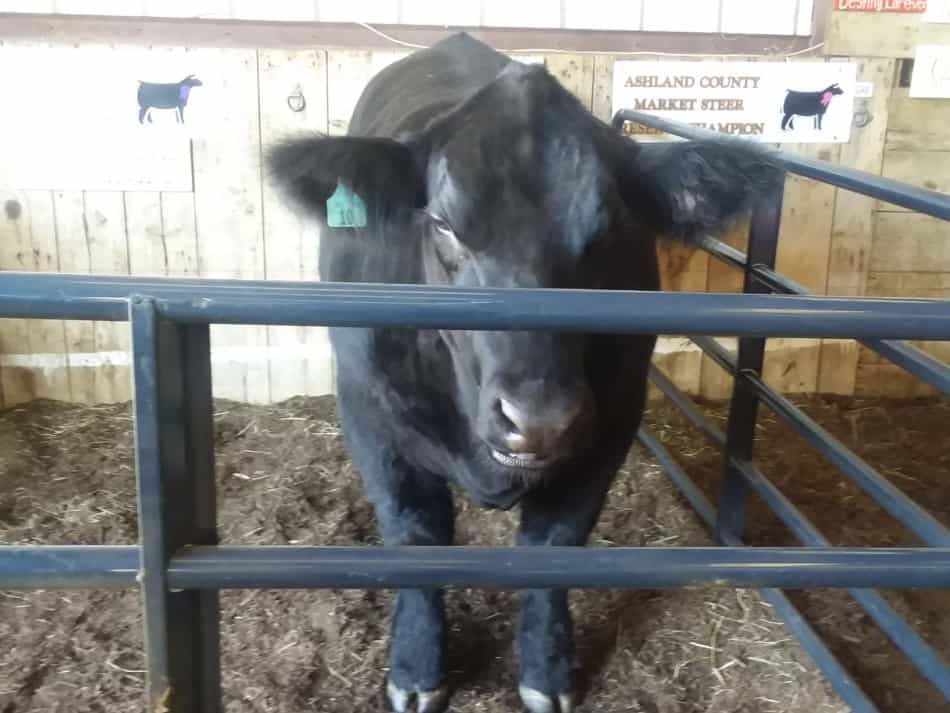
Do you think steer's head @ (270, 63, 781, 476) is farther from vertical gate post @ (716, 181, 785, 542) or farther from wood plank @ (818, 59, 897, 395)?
wood plank @ (818, 59, 897, 395)

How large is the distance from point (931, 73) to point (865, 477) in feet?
7.67

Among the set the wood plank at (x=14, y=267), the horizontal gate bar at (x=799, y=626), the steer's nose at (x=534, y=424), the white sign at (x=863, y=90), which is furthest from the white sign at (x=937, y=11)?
the wood plank at (x=14, y=267)

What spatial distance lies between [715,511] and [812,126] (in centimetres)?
165

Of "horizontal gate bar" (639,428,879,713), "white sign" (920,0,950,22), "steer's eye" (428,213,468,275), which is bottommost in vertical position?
"horizontal gate bar" (639,428,879,713)

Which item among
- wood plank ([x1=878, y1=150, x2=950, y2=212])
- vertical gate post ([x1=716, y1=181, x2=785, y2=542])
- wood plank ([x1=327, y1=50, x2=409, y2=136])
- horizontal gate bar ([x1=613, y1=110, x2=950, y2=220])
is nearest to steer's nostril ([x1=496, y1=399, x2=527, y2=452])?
horizontal gate bar ([x1=613, y1=110, x2=950, y2=220])

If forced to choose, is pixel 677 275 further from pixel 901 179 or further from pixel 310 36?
pixel 310 36

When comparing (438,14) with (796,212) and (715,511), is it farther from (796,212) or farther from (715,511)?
(715,511)

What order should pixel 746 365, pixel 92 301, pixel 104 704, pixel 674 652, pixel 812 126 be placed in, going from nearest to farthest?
pixel 92 301, pixel 104 704, pixel 674 652, pixel 746 365, pixel 812 126

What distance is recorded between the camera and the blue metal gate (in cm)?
100

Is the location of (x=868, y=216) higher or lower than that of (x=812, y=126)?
lower

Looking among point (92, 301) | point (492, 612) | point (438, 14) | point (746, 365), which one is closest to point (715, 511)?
point (746, 365)

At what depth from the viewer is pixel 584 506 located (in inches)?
84.0

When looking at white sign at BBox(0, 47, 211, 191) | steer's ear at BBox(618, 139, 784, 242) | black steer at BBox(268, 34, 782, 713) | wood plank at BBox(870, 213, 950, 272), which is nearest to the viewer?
→ black steer at BBox(268, 34, 782, 713)

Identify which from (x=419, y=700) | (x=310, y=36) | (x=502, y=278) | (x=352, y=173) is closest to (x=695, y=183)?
(x=502, y=278)
